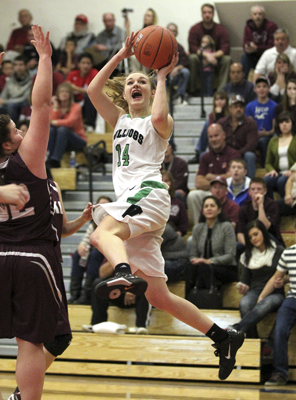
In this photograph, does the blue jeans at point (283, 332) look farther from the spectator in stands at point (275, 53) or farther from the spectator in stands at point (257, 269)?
the spectator in stands at point (275, 53)

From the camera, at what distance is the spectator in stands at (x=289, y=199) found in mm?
7430

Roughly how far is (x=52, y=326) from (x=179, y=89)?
773cm

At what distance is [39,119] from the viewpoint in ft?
10.8

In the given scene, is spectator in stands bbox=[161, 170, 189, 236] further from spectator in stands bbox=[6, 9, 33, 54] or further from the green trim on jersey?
spectator in stands bbox=[6, 9, 33, 54]

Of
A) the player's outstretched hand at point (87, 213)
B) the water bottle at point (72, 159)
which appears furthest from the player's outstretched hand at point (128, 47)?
the water bottle at point (72, 159)

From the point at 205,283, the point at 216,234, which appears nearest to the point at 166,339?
the point at 205,283

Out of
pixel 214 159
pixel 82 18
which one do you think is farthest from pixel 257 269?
pixel 82 18

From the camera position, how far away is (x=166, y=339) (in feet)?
20.4

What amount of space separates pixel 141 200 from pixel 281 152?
4692mm

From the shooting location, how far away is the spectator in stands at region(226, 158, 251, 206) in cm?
772

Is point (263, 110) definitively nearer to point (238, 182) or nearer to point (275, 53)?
point (275, 53)

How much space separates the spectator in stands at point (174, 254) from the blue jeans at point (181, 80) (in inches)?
161

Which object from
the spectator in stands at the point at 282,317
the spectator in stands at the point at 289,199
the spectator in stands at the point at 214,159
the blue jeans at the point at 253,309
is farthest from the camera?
the spectator in stands at the point at 214,159

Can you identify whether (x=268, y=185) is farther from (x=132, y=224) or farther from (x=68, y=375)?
(x=132, y=224)
